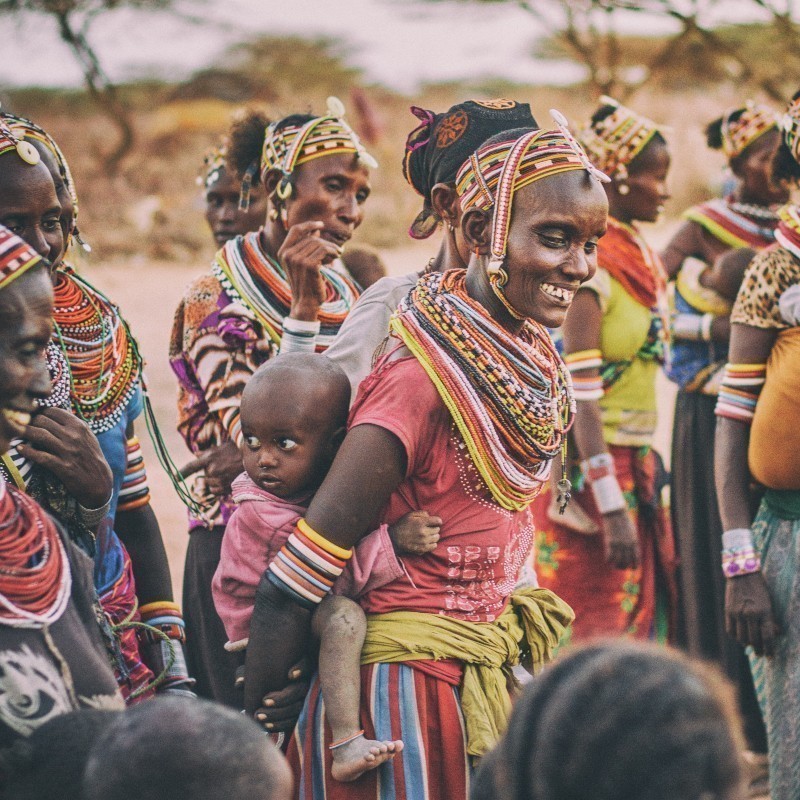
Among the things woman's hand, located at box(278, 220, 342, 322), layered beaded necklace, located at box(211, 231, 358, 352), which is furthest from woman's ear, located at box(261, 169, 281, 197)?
woman's hand, located at box(278, 220, 342, 322)

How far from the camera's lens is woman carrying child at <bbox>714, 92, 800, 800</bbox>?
388 centimetres

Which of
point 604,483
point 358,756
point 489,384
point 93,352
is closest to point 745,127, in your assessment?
point 604,483

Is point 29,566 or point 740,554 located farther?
point 740,554

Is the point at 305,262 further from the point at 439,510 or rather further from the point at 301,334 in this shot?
the point at 439,510

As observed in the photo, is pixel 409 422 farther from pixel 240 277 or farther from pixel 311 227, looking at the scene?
pixel 240 277

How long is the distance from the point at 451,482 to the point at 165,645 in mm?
1092

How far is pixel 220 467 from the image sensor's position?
437cm

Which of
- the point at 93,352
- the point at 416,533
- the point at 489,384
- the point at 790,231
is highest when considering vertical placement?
the point at 790,231

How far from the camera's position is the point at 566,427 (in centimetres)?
298

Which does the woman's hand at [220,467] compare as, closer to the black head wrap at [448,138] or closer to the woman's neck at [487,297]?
the black head wrap at [448,138]

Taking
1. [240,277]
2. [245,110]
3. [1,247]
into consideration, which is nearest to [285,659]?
[1,247]

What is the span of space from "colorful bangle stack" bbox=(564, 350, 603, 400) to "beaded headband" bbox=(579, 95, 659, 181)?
0.98 meters

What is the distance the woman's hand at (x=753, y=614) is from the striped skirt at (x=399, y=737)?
1.55 m

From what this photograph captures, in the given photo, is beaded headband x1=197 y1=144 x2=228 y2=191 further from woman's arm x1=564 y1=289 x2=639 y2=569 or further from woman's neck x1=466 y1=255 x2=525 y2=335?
woman's neck x1=466 y1=255 x2=525 y2=335
